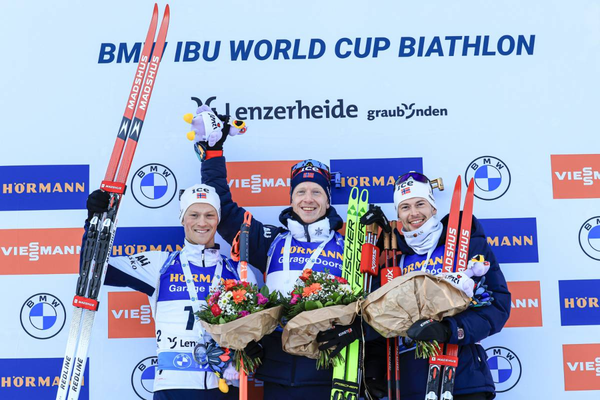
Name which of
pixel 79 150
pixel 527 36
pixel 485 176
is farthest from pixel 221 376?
pixel 527 36

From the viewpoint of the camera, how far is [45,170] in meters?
4.52

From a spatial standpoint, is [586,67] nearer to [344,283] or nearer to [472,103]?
[472,103]

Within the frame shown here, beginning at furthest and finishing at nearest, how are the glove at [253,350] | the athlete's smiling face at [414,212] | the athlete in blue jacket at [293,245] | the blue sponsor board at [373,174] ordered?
the blue sponsor board at [373,174]
the athlete's smiling face at [414,212]
the athlete in blue jacket at [293,245]
the glove at [253,350]

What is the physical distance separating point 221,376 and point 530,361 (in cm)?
215

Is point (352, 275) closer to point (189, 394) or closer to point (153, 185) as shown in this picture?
point (189, 394)

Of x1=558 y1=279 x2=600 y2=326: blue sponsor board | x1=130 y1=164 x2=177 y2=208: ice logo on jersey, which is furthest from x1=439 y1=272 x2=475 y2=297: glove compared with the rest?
x1=130 y1=164 x2=177 y2=208: ice logo on jersey

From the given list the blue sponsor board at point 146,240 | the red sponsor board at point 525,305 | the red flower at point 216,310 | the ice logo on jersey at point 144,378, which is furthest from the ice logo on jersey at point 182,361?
the red sponsor board at point 525,305

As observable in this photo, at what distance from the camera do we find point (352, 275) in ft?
12.3

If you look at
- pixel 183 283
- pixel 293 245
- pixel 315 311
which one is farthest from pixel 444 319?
pixel 183 283

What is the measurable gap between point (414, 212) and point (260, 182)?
1.22 metres

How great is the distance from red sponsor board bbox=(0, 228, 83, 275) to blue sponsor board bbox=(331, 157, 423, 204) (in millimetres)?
1842

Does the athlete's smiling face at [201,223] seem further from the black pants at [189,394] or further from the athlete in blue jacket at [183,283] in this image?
the black pants at [189,394]

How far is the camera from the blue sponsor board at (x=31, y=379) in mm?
4309

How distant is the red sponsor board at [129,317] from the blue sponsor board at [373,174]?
1500 mm
